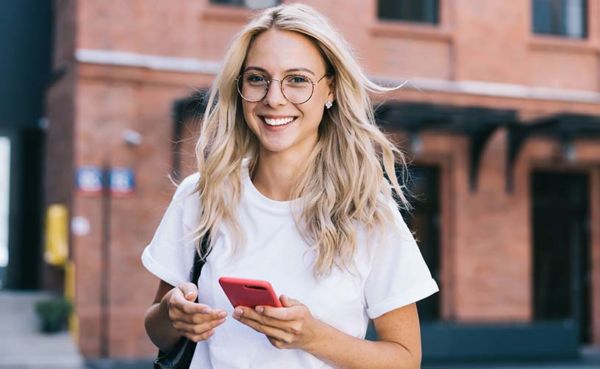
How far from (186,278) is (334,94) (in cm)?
59

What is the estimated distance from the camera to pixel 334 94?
2488 millimetres

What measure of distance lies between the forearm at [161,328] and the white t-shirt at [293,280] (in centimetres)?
8

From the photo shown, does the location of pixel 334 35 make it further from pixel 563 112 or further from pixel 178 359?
pixel 563 112

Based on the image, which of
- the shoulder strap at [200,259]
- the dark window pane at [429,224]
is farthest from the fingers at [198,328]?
the dark window pane at [429,224]

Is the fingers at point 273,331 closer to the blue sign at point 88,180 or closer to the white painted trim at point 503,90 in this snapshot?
the blue sign at point 88,180

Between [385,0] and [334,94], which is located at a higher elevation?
[385,0]

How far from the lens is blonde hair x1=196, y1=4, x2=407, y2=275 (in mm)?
2322

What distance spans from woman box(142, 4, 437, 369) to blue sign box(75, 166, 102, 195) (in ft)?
36.8

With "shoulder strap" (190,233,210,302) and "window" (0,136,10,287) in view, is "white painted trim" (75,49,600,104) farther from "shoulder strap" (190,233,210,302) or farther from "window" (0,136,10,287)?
"shoulder strap" (190,233,210,302)

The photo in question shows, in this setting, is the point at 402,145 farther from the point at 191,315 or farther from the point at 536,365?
the point at 191,315

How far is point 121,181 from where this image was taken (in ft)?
44.4

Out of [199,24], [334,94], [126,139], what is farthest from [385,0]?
[334,94]

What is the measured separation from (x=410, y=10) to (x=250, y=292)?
45.8 ft

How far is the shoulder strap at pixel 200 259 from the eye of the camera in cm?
239
